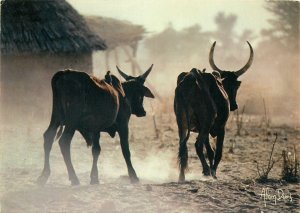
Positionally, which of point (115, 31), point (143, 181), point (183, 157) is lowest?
point (143, 181)

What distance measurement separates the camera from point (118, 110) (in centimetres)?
774

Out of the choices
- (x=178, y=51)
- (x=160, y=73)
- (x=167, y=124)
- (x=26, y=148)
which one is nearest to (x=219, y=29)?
(x=178, y=51)

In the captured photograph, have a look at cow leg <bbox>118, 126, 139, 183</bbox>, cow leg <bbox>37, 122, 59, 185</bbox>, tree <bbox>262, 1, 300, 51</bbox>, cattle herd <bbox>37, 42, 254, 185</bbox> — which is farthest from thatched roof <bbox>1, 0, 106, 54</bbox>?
tree <bbox>262, 1, 300, 51</bbox>

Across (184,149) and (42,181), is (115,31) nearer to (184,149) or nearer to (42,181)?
(184,149)

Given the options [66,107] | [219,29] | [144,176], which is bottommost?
[144,176]

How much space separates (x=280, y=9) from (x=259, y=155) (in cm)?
1746

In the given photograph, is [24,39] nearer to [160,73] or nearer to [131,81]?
[131,81]

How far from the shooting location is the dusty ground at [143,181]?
618 centimetres

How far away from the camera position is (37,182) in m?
7.07

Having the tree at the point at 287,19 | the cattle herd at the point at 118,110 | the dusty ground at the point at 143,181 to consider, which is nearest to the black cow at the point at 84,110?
the cattle herd at the point at 118,110

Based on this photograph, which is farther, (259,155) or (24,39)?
(24,39)
